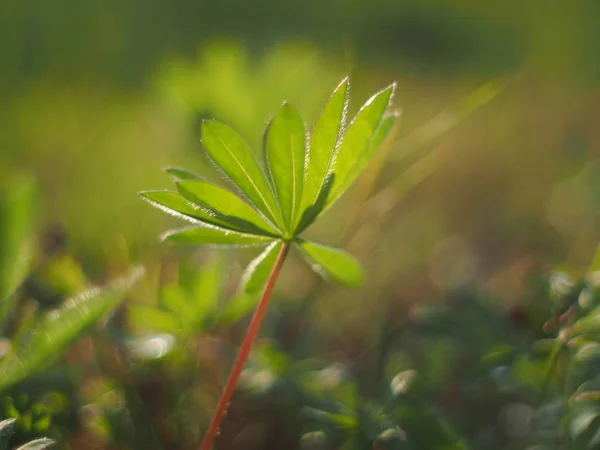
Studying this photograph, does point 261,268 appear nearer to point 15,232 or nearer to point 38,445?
point 38,445

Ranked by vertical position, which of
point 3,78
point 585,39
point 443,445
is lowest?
point 443,445

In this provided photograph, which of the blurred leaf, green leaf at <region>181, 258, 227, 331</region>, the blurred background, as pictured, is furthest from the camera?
the blurred background

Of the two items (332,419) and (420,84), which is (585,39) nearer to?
(420,84)

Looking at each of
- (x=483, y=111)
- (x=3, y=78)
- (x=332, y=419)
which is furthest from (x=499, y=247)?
(x=3, y=78)

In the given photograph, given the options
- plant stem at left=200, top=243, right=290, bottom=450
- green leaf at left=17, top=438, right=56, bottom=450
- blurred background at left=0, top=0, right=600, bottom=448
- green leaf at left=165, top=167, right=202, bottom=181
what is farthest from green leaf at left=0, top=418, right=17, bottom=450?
blurred background at left=0, top=0, right=600, bottom=448

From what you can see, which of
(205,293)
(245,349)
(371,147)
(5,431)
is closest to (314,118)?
Answer: (205,293)

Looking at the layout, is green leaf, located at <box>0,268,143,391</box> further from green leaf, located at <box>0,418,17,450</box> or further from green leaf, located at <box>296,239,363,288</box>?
green leaf, located at <box>296,239,363,288</box>
